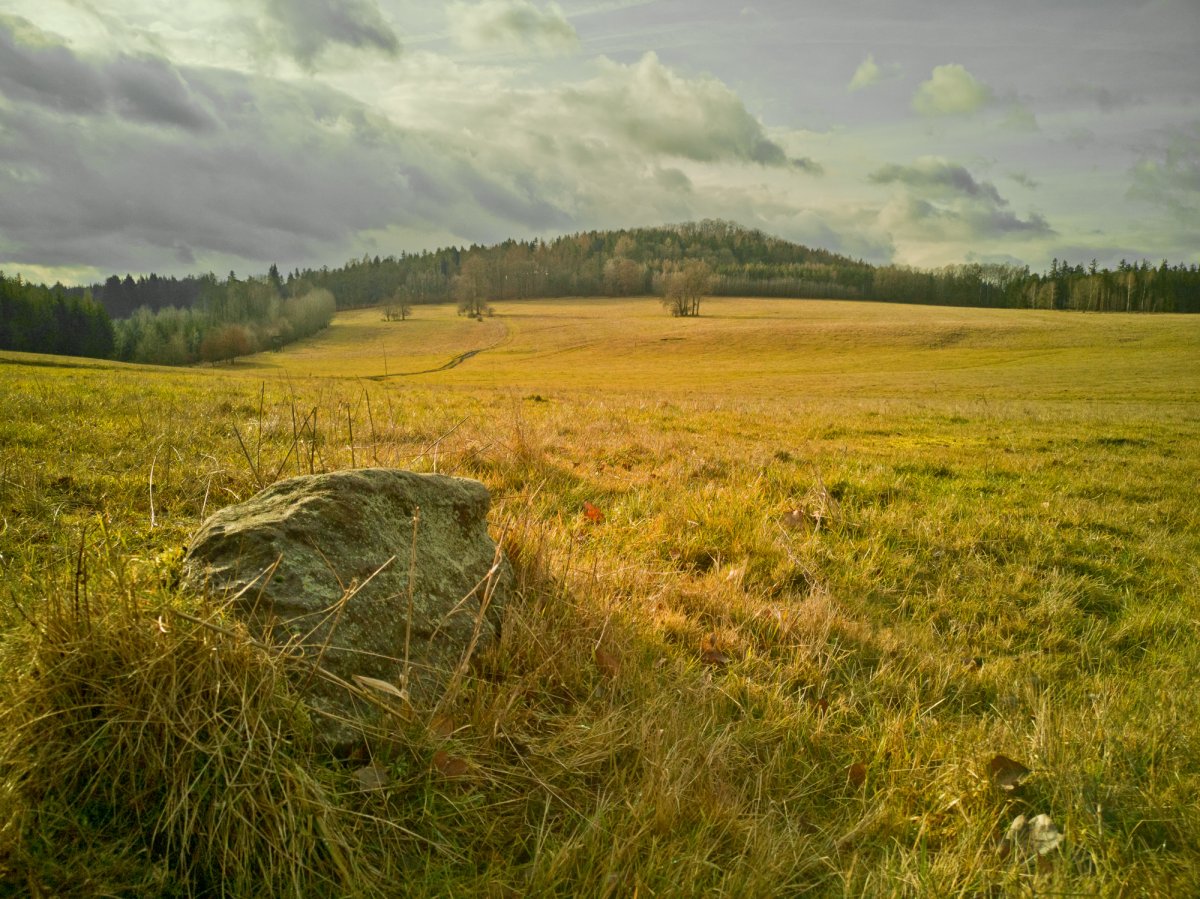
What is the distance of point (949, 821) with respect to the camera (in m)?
2.35

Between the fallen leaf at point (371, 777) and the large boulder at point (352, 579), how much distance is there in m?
0.13

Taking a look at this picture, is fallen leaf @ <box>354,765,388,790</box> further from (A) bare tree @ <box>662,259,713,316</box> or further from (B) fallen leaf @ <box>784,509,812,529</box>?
(A) bare tree @ <box>662,259,713,316</box>

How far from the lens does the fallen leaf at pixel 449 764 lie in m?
2.07

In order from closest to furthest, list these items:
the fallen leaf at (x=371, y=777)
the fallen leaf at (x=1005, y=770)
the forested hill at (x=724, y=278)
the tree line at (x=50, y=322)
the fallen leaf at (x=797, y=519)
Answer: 1. the fallen leaf at (x=371, y=777)
2. the fallen leaf at (x=1005, y=770)
3. the fallen leaf at (x=797, y=519)
4. the tree line at (x=50, y=322)
5. the forested hill at (x=724, y=278)

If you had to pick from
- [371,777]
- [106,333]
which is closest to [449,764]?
[371,777]

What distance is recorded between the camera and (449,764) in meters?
2.09

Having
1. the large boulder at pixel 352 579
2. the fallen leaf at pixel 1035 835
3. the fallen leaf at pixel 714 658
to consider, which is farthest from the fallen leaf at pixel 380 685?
the fallen leaf at pixel 1035 835

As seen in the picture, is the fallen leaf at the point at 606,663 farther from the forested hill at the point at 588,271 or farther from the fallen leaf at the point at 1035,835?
the forested hill at the point at 588,271

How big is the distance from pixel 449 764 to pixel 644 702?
0.89m

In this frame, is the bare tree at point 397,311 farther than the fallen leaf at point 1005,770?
Yes

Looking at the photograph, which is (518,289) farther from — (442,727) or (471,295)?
(442,727)

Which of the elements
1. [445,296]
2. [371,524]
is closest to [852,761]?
[371,524]

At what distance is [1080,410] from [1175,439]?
8.74 meters

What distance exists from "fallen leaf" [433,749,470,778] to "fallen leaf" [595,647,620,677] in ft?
2.84
